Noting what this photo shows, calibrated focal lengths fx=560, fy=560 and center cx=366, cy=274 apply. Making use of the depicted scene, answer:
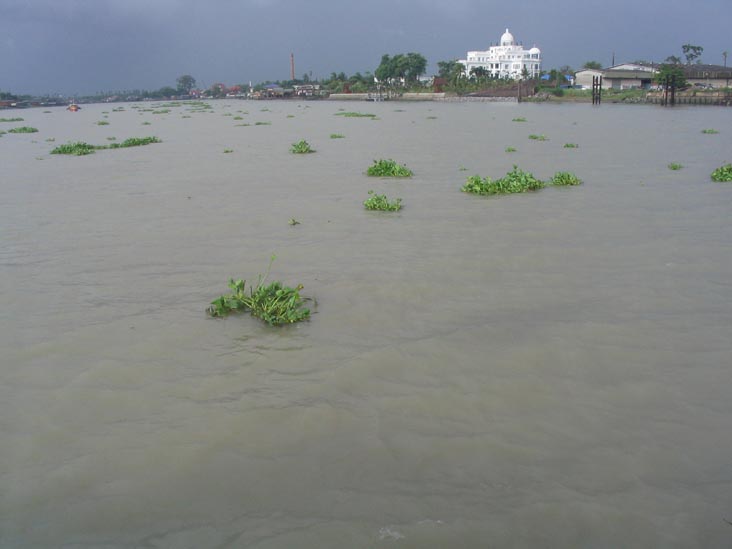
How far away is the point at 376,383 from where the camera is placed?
16.8ft

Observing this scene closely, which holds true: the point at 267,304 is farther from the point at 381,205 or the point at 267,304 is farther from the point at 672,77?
the point at 672,77

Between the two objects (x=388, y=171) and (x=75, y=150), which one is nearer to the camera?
(x=388, y=171)

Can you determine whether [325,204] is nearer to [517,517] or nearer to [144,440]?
[144,440]

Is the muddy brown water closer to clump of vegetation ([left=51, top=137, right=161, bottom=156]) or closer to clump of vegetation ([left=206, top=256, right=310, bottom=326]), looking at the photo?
clump of vegetation ([left=206, top=256, right=310, bottom=326])

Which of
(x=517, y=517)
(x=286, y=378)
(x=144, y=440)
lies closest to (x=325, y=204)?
(x=286, y=378)

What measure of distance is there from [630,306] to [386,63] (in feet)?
396

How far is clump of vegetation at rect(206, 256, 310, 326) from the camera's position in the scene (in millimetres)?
6410

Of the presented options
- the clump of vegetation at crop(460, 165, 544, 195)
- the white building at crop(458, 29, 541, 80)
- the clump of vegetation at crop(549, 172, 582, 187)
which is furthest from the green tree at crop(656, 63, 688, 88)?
the white building at crop(458, 29, 541, 80)

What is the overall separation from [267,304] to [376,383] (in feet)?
6.55

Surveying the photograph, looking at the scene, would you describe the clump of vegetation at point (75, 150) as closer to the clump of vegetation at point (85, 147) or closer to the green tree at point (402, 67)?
the clump of vegetation at point (85, 147)

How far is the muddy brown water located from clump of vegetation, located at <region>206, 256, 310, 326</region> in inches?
6.4

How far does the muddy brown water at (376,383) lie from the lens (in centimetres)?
355

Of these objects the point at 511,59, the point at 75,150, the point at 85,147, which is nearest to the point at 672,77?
the point at 85,147

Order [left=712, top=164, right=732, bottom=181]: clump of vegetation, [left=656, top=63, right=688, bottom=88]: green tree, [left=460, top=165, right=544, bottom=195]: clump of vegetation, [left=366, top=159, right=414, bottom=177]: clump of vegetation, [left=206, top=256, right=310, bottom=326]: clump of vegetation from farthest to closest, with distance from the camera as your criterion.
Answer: [left=656, top=63, right=688, bottom=88]: green tree → [left=366, top=159, right=414, bottom=177]: clump of vegetation → [left=712, top=164, right=732, bottom=181]: clump of vegetation → [left=460, top=165, right=544, bottom=195]: clump of vegetation → [left=206, top=256, right=310, bottom=326]: clump of vegetation
